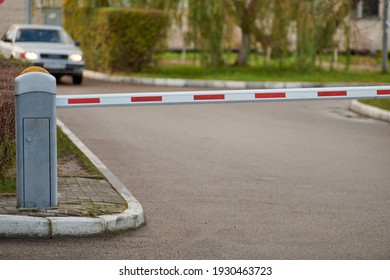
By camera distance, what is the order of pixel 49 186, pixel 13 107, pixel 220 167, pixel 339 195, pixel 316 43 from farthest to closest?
pixel 316 43
pixel 220 167
pixel 339 195
pixel 13 107
pixel 49 186

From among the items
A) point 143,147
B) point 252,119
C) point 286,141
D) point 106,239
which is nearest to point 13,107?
point 106,239

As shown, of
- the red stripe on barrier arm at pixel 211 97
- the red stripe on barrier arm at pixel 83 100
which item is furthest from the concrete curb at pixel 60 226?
the red stripe on barrier arm at pixel 211 97

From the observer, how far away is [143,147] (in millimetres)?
13438

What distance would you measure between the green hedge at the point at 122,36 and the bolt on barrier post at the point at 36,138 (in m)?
21.6

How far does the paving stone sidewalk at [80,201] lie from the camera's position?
7868 mm

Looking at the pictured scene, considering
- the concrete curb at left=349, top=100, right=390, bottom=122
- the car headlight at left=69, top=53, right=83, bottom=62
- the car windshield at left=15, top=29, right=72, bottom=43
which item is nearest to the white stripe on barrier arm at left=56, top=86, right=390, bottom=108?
the concrete curb at left=349, top=100, right=390, bottom=122

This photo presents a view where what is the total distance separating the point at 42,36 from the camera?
88.4 feet

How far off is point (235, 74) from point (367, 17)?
15.3m

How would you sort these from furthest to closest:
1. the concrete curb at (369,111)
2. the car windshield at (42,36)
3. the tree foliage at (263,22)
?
the tree foliage at (263,22)
the car windshield at (42,36)
the concrete curb at (369,111)

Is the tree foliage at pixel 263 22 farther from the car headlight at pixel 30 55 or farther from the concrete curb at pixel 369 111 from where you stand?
the concrete curb at pixel 369 111

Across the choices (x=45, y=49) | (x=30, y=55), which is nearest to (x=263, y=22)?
(x=45, y=49)

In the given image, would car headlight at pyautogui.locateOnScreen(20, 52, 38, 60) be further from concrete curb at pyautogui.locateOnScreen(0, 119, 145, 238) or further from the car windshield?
concrete curb at pyautogui.locateOnScreen(0, 119, 145, 238)

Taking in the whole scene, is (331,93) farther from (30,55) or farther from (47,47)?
(47,47)

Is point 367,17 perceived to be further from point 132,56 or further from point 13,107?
point 13,107
